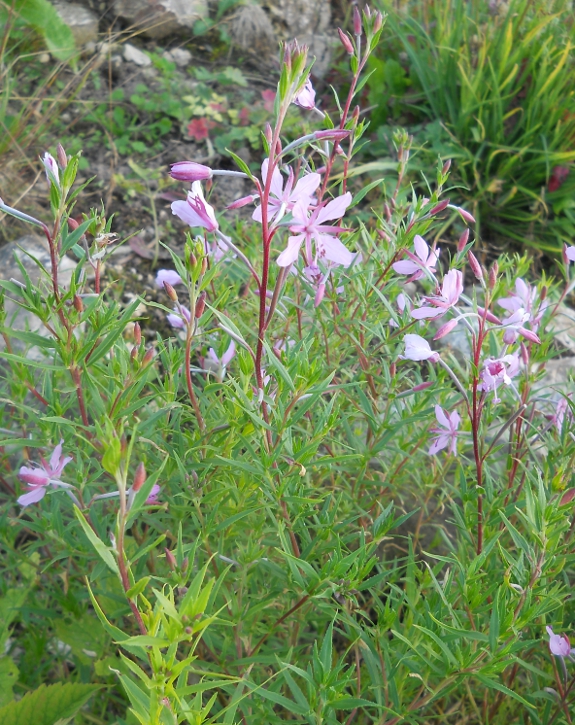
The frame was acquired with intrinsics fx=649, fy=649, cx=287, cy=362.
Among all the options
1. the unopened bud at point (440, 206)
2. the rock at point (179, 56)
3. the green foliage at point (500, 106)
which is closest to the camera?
the unopened bud at point (440, 206)

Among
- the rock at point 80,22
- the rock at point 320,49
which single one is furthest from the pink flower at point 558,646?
the rock at point 80,22

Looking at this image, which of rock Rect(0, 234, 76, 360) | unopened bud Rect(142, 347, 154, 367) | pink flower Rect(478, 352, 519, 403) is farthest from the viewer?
rock Rect(0, 234, 76, 360)

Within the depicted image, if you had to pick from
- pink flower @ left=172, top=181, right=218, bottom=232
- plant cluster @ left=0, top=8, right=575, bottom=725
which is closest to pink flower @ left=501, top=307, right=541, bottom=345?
plant cluster @ left=0, top=8, right=575, bottom=725

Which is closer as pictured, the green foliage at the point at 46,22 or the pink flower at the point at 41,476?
the pink flower at the point at 41,476

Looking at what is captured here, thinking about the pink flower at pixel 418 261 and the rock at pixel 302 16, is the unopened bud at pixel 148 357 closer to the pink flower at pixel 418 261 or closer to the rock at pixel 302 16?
the pink flower at pixel 418 261

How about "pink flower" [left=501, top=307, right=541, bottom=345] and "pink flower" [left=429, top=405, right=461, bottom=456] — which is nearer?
"pink flower" [left=501, top=307, right=541, bottom=345]

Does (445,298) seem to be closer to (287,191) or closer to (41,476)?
(287,191)

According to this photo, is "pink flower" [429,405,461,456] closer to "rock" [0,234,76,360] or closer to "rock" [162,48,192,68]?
"rock" [0,234,76,360]
